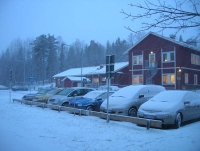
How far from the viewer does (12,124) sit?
1037cm

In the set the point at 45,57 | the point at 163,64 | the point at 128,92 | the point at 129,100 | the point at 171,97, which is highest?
the point at 45,57

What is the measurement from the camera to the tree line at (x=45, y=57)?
68.1m

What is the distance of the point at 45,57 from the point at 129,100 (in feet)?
204

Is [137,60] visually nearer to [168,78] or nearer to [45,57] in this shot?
[168,78]

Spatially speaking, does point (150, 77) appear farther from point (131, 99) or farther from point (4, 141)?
point (4, 141)

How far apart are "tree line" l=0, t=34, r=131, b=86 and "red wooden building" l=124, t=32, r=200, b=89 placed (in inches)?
1316

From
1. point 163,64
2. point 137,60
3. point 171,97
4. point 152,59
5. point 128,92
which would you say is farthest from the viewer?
point 137,60

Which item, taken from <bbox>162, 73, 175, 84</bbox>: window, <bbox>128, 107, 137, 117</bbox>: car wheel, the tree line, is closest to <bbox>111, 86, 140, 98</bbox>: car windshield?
<bbox>128, 107, 137, 117</bbox>: car wheel

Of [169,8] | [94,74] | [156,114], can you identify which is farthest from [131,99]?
[94,74]

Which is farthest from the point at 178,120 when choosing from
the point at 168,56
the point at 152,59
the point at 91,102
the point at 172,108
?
the point at 152,59

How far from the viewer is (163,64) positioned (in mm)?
33250

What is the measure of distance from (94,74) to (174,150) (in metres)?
39.5

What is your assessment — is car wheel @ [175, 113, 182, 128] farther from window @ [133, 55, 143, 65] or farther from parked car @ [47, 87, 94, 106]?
window @ [133, 55, 143, 65]

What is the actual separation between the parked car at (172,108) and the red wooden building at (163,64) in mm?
20930
